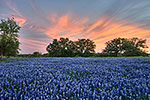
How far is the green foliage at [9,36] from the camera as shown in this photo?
1614cm

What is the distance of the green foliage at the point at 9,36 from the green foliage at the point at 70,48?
23869 millimetres

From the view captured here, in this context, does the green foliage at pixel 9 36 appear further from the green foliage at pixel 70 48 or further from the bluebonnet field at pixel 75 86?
the green foliage at pixel 70 48

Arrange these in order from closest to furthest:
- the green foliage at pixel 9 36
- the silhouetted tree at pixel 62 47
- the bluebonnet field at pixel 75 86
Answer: the bluebonnet field at pixel 75 86
the green foliage at pixel 9 36
the silhouetted tree at pixel 62 47

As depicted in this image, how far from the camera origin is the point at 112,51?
169ft

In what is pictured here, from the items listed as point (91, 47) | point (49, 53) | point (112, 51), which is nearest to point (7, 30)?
point (49, 53)

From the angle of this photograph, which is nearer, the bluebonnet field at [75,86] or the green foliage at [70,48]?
the bluebonnet field at [75,86]

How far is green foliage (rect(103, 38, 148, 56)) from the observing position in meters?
46.4

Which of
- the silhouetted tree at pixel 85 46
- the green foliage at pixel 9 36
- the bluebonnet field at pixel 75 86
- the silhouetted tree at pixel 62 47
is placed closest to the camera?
the bluebonnet field at pixel 75 86

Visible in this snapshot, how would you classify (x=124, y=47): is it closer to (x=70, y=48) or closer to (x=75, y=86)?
(x=70, y=48)

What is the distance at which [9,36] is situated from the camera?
54.9ft

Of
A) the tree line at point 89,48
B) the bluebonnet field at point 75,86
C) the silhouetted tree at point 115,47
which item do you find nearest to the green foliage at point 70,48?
the tree line at point 89,48

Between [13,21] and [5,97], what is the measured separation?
20.1m

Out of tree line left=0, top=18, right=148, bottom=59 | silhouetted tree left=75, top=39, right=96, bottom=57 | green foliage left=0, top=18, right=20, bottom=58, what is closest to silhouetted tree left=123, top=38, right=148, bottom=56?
tree line left=0, top=18, right=148, bottom=59

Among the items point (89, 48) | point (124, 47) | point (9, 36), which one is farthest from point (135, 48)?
point (9, 36)
